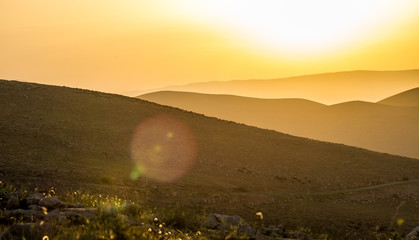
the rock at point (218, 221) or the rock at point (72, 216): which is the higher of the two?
the rock at point (72, 216)

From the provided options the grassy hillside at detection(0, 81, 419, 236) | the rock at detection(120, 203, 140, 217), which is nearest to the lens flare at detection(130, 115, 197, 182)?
the grassy hillside at detection(0, 81, 419, 236)

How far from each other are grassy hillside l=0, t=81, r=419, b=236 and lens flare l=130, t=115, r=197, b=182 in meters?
0.71

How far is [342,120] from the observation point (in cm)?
15925

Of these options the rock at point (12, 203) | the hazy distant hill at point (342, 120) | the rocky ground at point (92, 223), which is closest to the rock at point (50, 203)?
the rocky ground at point (92, 223)

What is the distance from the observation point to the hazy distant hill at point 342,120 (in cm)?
13025

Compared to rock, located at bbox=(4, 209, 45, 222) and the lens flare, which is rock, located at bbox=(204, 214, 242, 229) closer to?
rock, located at bbox=(4, 209, 45, 222)

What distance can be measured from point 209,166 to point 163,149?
15.5 ft

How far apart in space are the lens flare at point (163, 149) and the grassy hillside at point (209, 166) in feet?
2.33

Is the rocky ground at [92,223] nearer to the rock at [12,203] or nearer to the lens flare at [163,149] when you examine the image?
the rock at [12,203]

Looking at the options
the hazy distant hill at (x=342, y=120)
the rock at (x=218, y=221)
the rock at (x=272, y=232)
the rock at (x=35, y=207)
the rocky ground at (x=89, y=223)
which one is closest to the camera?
the rocky ground at (x=89, y=223)

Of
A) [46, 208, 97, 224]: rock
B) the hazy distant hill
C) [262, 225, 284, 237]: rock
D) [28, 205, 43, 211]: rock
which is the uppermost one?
the hazy distant hill

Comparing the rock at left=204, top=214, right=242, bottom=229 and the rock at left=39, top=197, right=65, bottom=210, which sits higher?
the rock at left=39, top=197, right=65, bottom=210

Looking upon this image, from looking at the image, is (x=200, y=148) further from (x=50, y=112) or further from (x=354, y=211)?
(x=354, y=211)

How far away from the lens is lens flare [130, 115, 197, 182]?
29.1 meters
